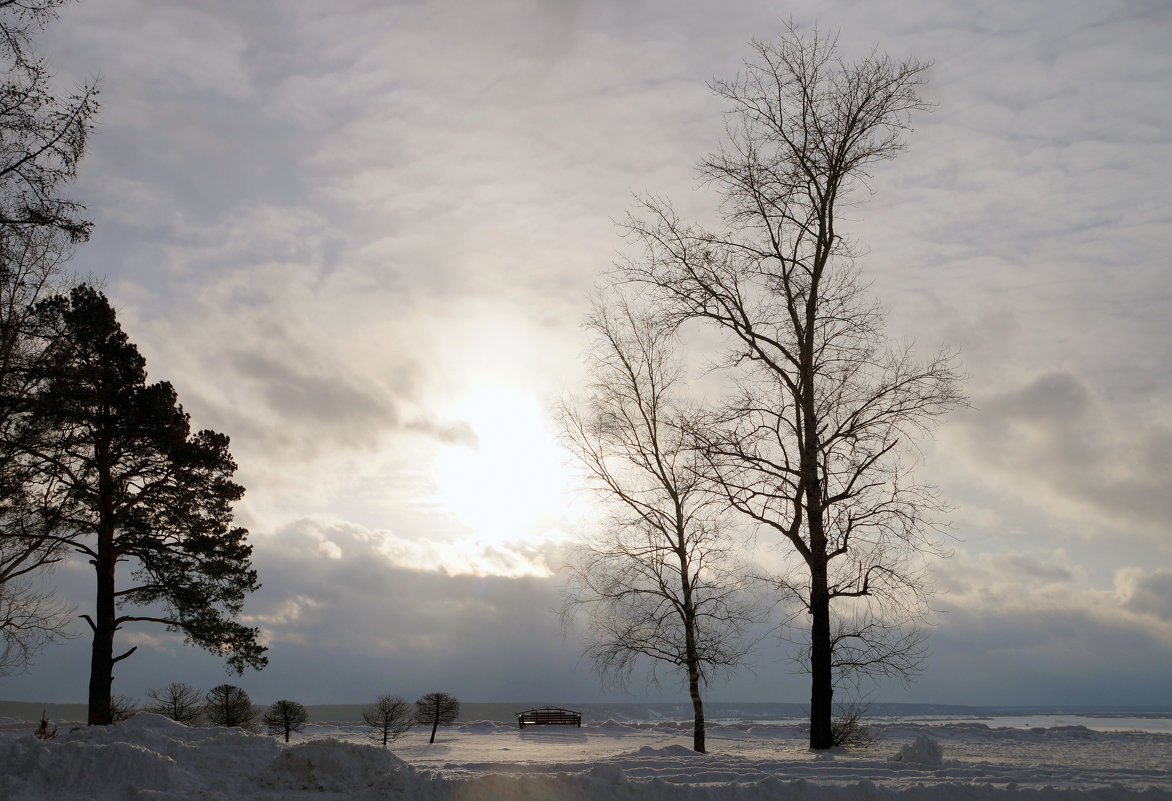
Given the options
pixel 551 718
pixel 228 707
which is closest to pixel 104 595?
pixel 228 707

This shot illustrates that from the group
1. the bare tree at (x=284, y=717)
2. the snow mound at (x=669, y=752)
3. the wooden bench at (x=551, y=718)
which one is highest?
the snow mound at (x=669, y=752)

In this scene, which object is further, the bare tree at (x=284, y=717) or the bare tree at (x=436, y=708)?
the bare tree at (x=436, y=708)

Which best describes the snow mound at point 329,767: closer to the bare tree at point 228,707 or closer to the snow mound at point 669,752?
the snow mound at point 669,752

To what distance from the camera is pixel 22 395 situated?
1430cm

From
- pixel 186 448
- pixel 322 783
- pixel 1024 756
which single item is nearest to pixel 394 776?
pixel 322 783

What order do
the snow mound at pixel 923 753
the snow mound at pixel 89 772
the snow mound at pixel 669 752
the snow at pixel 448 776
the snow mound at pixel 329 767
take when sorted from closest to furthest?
the snow mound at pixel 89 772
the snow at pixel 448 776
the snow mound at pixel 329 767
the snow mound at pixel 923 753
the snow mound at pixel 669 752

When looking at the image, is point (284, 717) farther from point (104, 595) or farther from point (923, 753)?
point (923, 753)

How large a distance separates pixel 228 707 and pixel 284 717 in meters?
2.12

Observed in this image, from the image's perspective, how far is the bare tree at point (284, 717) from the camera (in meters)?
30.1

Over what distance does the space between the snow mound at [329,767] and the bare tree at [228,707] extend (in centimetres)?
2365

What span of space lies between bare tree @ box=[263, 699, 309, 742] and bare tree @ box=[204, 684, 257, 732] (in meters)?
0.77

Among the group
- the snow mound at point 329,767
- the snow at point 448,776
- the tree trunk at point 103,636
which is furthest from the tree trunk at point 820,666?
the tree trunk at point 103,636

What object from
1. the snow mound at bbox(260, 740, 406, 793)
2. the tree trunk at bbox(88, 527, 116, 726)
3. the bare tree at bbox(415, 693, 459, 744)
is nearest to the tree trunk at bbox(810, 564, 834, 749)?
the snow mound at bbox(260, 740, 406, 793)

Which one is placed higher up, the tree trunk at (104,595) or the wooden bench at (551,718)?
the tree trunk at (104,595)
